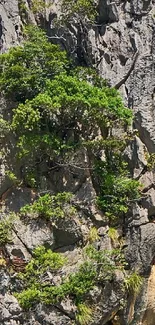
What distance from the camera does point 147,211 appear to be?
12711mm

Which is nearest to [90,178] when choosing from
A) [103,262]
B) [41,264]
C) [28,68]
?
[103,262]

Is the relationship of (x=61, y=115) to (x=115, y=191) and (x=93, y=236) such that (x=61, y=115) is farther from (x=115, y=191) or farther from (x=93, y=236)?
(x=93, y=236)

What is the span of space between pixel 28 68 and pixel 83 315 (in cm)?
727

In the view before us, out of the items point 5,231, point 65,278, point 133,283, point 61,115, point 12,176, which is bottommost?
point 133,283

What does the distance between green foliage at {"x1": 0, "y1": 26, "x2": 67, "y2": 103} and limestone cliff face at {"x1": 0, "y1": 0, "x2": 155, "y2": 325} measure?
69 centimetres

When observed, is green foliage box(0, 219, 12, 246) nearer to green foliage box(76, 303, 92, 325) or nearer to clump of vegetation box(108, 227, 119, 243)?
green foliage box(76, 303, 92, 325)

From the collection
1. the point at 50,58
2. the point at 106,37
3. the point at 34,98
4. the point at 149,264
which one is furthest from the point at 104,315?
the point at 106,37

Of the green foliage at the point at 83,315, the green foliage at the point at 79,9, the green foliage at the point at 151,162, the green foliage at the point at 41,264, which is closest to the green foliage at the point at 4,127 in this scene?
the green foliage at the point at 41,264

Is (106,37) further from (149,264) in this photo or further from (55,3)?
(149,264)

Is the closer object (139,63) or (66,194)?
(66,194)

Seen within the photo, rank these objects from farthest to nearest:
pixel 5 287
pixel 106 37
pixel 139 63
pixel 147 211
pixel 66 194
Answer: pixel 106 37, pixel 139 63, pixel 147 211, pixel 66 194, pixel 5 287

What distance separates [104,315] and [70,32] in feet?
32.0

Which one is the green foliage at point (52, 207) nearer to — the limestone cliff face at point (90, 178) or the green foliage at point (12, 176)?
the limestone cliff face at point (90, 178)

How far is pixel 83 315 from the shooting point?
35.7 feet
